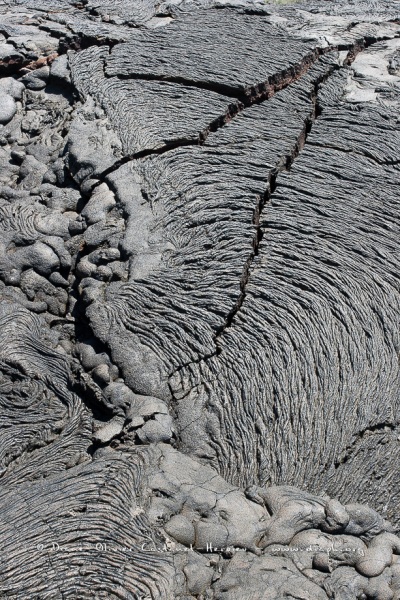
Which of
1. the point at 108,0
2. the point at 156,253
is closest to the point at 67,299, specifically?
the point at 156,253

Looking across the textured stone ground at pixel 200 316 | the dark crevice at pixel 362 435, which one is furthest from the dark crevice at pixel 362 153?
the dark crevice at pixel 362 435

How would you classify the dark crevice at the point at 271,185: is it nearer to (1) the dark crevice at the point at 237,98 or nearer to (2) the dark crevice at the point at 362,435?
(1) the dark crevice at the point at 237,98

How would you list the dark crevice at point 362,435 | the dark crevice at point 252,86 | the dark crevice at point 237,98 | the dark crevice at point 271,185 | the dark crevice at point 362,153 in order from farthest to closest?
the dark crevice at point 252,86
the dark crevice at point 237,98
the dark crevice at point 362,153
the dark crevice at point 271,185
the dark crevice at point 362,435

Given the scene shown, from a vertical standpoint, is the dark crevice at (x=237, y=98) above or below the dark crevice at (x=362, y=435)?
above

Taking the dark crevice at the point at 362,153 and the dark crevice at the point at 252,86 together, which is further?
the dark crevice at the point at 252,86

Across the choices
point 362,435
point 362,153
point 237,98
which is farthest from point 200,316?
point 237,98

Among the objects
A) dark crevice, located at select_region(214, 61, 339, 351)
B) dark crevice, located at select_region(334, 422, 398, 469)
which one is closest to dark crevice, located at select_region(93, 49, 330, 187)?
dark crevice, located at select_region(214, 61, 339, 351)

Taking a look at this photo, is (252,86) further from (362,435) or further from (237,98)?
(362,435)

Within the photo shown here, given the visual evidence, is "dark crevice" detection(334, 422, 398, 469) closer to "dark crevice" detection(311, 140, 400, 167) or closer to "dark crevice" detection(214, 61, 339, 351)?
"dark crevice" detection(214, 61, 339, 351)

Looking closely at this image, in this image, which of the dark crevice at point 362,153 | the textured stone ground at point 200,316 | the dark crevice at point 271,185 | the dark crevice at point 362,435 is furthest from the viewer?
the dark crevice at point 362,153

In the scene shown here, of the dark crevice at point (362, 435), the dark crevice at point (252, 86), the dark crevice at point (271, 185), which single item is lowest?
the dark crevice at point (362, 435)
